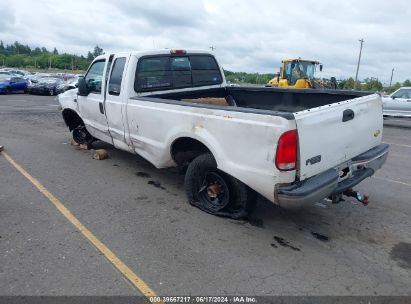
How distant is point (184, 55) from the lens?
6281mm

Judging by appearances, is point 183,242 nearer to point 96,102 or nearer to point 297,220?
point 297,220

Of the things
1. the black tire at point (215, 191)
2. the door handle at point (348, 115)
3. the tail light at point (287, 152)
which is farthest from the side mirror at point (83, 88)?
the door handle at point (348, 115)

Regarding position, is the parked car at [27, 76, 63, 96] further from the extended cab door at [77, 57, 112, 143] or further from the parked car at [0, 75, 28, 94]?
the extended cab door at [77, 57, 112, 143]

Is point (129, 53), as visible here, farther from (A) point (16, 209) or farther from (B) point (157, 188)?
(A) point (16, 209)

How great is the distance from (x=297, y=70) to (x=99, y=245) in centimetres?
1698

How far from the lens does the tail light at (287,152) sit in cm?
349

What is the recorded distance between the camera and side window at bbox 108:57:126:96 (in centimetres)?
591

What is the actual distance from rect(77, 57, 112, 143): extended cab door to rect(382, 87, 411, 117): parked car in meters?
13.1

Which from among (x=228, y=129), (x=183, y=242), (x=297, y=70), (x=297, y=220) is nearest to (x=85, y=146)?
(x=183, y=242)

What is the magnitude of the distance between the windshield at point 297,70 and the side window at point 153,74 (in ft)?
46.3

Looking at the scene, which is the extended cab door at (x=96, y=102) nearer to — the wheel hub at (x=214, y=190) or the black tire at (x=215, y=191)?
the black tire at (x=215, y=191)

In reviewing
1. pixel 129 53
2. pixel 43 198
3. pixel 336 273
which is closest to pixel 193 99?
pixel 129 53

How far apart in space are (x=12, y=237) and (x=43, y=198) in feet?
3.83

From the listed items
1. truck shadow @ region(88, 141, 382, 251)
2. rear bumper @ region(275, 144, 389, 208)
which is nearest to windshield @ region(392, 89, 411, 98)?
truck shadow @ region(88, 141, 382, 251)
